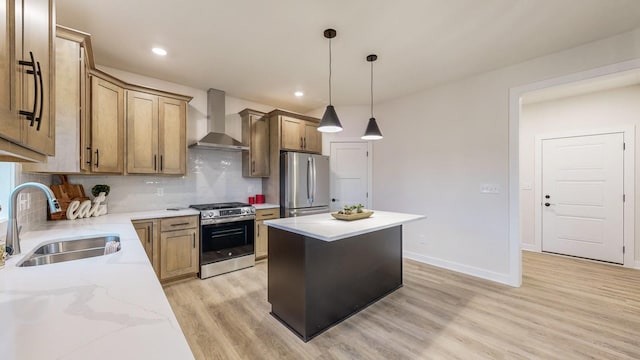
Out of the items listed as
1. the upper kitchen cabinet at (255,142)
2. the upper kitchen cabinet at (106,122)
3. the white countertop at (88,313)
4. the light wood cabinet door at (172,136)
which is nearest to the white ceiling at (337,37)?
the upper kitchen cabinet at (106,122)

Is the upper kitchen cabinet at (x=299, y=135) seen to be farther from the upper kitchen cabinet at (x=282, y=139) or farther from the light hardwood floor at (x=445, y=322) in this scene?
the light hardwood floor at (x=445, y=322)

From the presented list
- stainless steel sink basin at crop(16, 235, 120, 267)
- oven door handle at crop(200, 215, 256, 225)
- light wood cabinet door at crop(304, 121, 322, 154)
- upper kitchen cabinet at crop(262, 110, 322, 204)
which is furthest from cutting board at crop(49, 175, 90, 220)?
light wood cabinet door at crop(304, 121, 322, 154)

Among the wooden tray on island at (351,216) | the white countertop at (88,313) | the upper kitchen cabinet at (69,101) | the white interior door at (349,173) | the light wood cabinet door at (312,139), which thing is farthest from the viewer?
the white interior door at (349,173)

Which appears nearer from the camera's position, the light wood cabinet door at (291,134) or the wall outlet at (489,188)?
the wall outlet at (489,188)

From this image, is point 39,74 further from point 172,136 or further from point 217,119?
point 217,119

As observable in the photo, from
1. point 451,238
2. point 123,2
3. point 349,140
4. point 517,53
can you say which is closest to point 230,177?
point 349,140

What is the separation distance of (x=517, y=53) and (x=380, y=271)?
295cm

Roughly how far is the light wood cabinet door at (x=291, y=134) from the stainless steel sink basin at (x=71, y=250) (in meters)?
2.75

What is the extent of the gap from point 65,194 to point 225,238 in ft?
5.81

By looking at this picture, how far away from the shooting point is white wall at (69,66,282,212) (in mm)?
3297

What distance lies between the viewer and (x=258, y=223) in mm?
3916

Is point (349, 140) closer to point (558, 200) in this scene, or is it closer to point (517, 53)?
point (517, 53)

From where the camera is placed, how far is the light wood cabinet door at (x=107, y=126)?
102 inches

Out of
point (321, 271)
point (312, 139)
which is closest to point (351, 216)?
point (321, 271)
